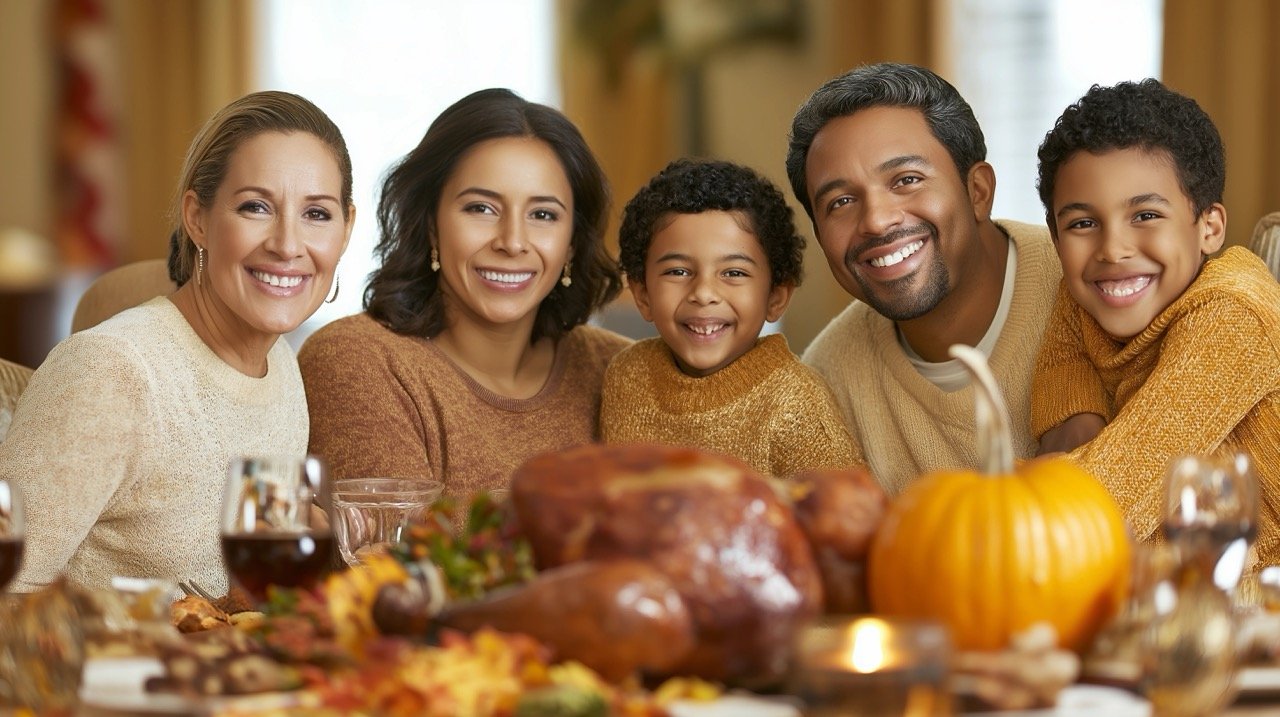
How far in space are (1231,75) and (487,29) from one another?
3.85 metres

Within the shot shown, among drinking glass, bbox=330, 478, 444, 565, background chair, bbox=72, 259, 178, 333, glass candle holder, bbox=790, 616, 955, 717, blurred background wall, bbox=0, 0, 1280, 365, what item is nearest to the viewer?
glass candle holder, bbox=790, 616, 955, 717

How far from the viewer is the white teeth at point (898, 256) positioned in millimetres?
2516

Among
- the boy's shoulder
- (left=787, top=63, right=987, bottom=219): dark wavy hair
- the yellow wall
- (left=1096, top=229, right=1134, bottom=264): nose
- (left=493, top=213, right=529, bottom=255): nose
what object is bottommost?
the boy's shoulder

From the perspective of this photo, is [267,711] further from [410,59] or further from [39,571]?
[410,59]

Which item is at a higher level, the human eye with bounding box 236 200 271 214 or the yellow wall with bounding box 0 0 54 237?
the yellow wall with bounding box 0 0 54 237

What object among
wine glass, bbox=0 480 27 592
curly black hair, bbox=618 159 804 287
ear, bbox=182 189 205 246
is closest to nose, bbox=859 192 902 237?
curly black hair, bbox=618 159 804 287

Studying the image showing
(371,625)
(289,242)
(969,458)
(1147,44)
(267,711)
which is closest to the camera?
(267,711)

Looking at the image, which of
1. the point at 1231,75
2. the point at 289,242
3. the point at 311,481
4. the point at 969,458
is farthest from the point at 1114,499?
the point at 1231,75

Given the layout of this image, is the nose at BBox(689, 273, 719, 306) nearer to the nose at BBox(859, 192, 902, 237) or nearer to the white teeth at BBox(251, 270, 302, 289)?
the nose at BBox(859, 192, 902, 237)

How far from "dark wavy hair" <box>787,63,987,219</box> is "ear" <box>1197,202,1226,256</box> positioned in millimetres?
535

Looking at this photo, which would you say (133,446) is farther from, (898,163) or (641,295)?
(898,163)

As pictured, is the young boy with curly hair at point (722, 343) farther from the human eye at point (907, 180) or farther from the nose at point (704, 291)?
the human eye at point (907, 180)

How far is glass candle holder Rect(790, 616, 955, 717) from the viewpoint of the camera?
0.85m

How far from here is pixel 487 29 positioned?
7426 mm
